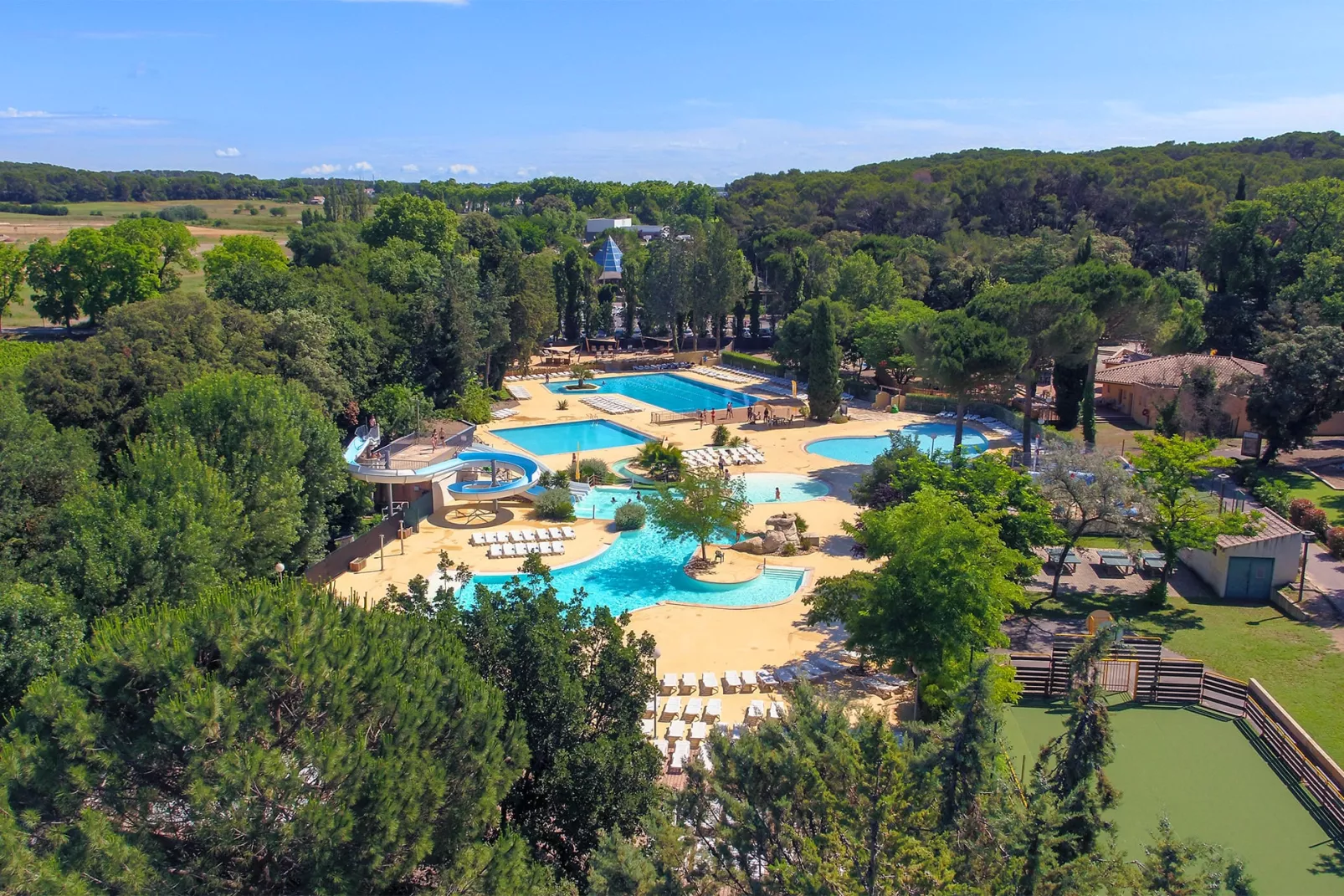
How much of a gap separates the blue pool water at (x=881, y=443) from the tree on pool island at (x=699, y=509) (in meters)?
12.2

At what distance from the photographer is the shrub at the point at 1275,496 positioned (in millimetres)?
26406

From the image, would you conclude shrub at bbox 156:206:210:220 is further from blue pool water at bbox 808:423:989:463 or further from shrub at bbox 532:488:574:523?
shrub at bbox 532:488:574:523

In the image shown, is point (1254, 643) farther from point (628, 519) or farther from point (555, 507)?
point (555, 507)

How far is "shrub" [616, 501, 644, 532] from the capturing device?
2847 centimetres

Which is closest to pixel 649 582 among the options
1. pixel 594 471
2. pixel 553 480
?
pixel 553 480

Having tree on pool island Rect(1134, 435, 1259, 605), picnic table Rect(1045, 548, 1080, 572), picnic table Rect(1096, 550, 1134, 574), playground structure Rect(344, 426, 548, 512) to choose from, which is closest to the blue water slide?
playground structure Rect(344, 426, 548, 512)

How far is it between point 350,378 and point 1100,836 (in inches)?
1226

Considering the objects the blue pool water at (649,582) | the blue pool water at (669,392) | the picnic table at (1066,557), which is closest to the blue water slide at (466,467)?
the blue pool water at (649,582)

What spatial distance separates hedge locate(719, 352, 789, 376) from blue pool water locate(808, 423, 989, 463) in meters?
13.1

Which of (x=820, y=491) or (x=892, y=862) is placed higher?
(x=892, y=862)

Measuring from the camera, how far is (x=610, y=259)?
3310 inches

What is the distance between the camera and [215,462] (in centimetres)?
2127

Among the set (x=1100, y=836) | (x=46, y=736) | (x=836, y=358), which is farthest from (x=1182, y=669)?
(x=836, y=358)

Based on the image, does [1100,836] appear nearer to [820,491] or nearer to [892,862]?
[892,862]
